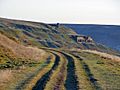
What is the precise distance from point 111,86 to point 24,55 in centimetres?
3686

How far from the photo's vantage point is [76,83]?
33.2 m

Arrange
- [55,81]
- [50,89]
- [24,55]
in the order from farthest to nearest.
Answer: [24,55] → [55,81] → [50,89]

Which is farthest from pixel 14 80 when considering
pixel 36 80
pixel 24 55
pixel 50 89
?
pixel 24 55

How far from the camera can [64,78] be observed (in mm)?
36250

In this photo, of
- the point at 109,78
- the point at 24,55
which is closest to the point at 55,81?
the point at 109,78

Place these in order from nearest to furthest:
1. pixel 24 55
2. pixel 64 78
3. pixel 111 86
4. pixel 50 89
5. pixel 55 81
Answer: pixel 50 89 < pixel 111 86 < pixel 55 81 < pixel 64 78 < pixel 24 55

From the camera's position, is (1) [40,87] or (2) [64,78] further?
(2) [64,78]

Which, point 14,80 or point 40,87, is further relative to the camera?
point 14,80

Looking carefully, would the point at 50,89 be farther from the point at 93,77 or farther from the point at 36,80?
the point at 93,77

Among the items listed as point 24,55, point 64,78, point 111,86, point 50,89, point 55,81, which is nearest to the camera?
point 50,89

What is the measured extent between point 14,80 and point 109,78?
9552 mm

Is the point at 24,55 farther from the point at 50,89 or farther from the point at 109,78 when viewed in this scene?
the point at 50,89

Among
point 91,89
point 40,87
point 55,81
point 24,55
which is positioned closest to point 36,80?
point 55,81

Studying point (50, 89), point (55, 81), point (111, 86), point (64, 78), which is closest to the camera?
point (50, 89)
